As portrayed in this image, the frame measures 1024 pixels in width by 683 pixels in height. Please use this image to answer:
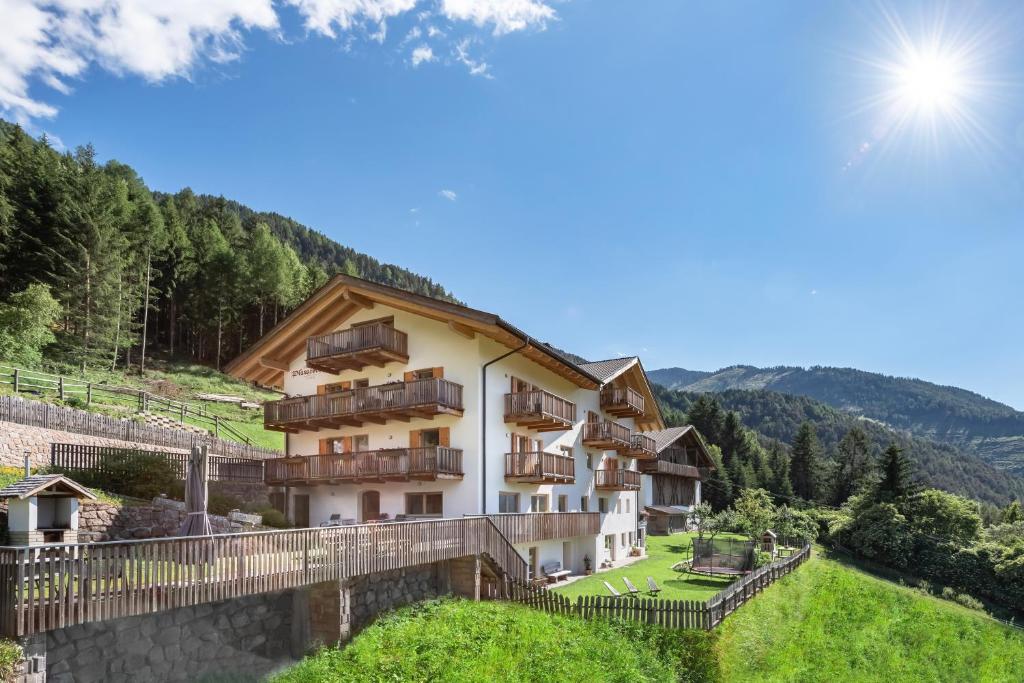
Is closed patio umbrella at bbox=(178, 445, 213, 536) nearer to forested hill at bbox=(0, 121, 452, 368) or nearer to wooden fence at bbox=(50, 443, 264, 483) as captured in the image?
wooden fence at bbox=(50, 443, 264, 483)

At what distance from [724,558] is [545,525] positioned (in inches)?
346

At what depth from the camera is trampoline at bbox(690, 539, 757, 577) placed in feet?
93.1

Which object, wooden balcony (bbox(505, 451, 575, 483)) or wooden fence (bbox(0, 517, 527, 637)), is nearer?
wooden fence (bbox(0, 517, 527, 637))

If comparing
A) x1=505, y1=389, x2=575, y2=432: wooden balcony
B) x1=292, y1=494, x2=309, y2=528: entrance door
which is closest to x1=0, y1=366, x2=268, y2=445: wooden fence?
x1=292, y1=494, x2=309, y2=528: entrance door

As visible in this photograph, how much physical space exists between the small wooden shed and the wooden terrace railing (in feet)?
34.1

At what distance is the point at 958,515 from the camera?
4281cm

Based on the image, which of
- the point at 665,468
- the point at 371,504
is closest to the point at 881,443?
the point at 665,468

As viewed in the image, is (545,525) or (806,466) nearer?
(545,525)

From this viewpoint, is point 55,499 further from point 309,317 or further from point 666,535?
point 666,535

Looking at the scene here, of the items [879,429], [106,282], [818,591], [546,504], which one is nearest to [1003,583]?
[818,591]

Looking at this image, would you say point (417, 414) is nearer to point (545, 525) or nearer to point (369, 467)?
point (369, 467)

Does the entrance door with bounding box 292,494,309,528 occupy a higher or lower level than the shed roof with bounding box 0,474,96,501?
lower

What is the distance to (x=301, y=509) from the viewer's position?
94.1 ft

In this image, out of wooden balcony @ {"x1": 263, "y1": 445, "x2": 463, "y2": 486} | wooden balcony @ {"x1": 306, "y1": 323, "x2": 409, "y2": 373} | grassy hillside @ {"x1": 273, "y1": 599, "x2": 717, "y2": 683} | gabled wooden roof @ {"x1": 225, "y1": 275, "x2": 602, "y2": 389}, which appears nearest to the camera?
grassy hillside @ {"x1": 273, "y1": 599, "x2": 717, "y2": 683}
